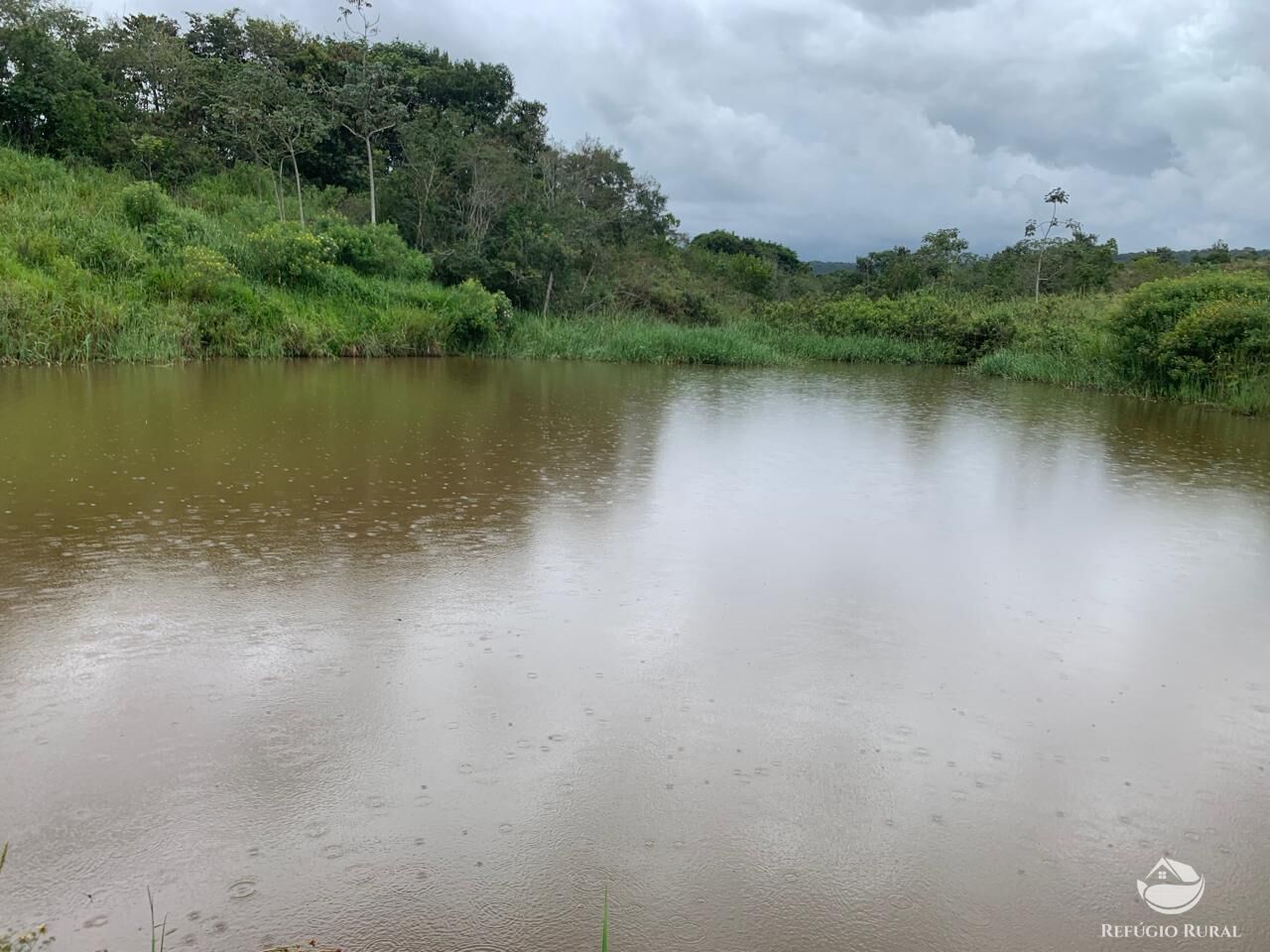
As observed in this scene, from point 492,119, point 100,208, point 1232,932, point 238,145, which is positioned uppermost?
point 492,119

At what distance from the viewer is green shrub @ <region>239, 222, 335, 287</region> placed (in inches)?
715

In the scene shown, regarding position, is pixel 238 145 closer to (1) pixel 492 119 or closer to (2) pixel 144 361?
(1) pixel 492 119

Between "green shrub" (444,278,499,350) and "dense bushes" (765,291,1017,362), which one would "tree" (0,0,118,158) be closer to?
"green shrub" (444,278,499,350)

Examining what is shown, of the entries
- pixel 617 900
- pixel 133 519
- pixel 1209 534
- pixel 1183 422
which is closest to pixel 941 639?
pixel 617 900

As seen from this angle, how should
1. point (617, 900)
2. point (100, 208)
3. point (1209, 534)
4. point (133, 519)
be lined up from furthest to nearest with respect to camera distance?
point (100, 208)
point (1209, 534)
point (133, 519)
point (617, 900)

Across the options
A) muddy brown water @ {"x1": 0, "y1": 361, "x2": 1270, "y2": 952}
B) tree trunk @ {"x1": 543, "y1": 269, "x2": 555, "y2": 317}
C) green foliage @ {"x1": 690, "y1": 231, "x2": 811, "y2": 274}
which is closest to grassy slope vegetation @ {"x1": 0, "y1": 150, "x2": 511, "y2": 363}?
tree trunk @ {"x1": 543, "y1": 269, "x2": 555, "y2": 317}

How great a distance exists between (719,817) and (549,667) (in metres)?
1.15

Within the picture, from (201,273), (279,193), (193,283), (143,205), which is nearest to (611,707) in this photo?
(193,283)

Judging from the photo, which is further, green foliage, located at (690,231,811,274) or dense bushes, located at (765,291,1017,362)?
green foliage, located at (690,231,811,274)

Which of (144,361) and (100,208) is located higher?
(100,208)

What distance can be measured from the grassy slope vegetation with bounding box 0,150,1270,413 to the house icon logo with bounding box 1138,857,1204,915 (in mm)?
14095

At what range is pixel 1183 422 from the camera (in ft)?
42.3

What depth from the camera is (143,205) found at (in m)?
17.6

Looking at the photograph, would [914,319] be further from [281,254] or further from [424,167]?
[281,254]
